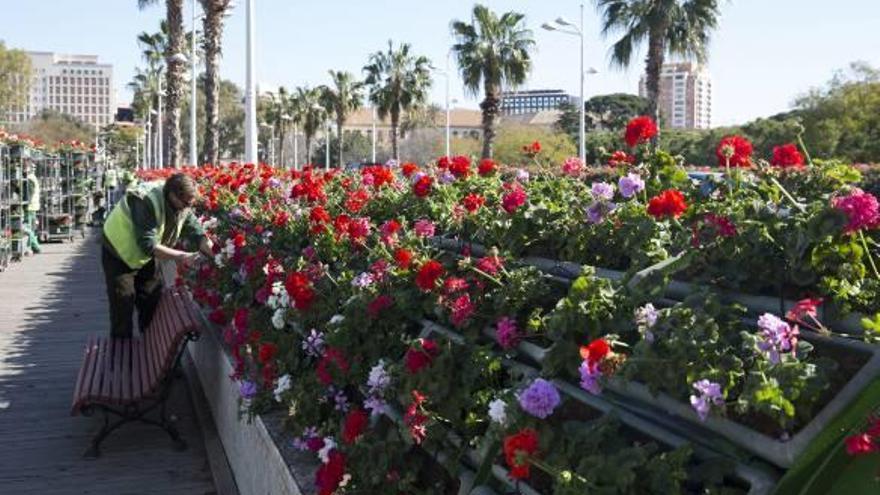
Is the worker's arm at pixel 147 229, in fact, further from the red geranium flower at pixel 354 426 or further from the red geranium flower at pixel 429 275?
the red geranium flower at pixel 429 275

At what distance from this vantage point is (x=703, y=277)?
2.31 metres

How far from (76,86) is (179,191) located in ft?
476

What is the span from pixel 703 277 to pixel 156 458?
400 centimetres

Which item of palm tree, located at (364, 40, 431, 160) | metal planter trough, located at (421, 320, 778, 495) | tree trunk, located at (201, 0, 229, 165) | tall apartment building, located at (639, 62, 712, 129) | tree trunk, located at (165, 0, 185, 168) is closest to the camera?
metal planter trough, located at (421, 320, 778, 495)

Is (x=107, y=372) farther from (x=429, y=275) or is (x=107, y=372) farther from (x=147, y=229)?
(x=429, y=275)

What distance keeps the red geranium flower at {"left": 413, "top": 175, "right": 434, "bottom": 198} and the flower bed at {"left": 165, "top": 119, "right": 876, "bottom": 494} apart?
15 millimetres

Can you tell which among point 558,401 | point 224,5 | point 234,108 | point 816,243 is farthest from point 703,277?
point 234,108

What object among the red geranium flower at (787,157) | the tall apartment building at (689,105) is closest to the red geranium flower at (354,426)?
the red geranium flower at (787,157)

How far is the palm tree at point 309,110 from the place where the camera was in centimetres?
8728

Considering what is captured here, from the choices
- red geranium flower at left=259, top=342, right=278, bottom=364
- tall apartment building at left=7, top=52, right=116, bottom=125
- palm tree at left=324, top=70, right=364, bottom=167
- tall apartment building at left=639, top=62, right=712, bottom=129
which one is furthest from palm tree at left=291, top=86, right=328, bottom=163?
red geranium flower at left=259, top=342, right=278, bottom=364

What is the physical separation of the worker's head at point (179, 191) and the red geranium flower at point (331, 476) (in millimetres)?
3692

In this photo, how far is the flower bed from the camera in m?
1.79

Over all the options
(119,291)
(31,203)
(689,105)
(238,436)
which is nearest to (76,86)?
(689,105)

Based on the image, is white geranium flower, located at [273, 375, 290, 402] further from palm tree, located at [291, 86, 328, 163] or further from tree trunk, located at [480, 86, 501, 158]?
palm tree, located at [291, 86, 328, 163]
